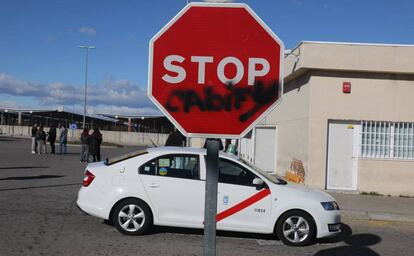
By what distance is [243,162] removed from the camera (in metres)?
8.71

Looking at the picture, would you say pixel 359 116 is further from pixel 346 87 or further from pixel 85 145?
pixel 85 145

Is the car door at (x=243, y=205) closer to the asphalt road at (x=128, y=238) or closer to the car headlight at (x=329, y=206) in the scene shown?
the asphalt road at (x=128, y=238)

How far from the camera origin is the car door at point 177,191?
8.34m

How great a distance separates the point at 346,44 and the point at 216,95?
1330 centimetres

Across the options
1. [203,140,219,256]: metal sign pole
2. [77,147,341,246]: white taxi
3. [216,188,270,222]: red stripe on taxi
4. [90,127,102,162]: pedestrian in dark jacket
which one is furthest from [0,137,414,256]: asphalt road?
[90,127,102,162]: pedestrian in dark jacket

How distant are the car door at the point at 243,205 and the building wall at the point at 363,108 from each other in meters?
7.38

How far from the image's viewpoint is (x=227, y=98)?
2.42 metres

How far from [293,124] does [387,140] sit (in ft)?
11.3

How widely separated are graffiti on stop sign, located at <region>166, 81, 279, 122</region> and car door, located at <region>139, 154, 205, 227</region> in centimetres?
602

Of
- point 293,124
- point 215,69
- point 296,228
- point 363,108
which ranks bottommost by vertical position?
point 296,228

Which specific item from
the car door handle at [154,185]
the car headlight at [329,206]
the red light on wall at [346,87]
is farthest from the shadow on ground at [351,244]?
the red light on wall at [346,87]

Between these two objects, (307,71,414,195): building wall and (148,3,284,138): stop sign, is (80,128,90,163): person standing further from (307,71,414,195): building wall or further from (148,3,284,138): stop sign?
(148,3,284,138): stop sign

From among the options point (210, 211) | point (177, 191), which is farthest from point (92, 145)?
point (210, 211)

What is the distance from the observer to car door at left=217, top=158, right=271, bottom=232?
8.11m
